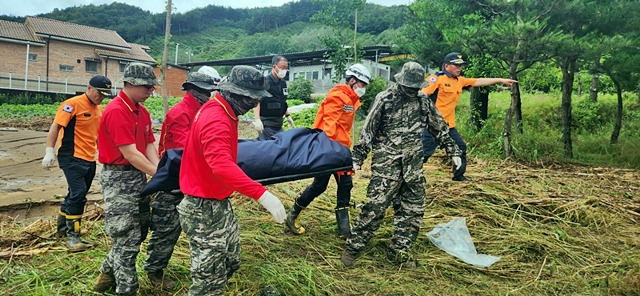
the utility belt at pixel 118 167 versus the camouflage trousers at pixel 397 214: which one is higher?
the utility belt at pixel 118 167

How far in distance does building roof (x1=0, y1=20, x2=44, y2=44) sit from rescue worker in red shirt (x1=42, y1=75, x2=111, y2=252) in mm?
28235

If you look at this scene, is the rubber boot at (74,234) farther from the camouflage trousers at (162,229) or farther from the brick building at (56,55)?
the brick building at (56,55)

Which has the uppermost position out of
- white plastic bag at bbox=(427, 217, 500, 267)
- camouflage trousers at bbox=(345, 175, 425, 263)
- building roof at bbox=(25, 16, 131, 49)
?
building roof at bbox=(25, 16, 131, 49)

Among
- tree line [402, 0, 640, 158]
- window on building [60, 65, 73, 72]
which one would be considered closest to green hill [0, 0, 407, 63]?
window on building [60, 65, 73, 72]

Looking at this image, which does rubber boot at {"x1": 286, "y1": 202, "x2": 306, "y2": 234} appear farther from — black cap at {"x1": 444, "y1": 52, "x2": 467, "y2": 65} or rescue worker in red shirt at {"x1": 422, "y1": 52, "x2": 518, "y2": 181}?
black cap at {"x1": 444, "y1": 52, "x2": 467, "y2": 65}

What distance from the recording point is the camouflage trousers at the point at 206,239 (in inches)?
100

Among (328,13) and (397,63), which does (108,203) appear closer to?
(328,13)

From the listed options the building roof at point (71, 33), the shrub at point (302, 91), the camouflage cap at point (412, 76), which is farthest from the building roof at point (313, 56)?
the camouflage cap at point (412, 76)

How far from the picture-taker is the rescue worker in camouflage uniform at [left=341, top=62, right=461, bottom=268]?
3742 millimetres

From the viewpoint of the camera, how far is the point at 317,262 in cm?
388

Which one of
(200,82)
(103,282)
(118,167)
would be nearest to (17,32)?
(200,82)

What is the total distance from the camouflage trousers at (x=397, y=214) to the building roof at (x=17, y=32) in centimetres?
3052

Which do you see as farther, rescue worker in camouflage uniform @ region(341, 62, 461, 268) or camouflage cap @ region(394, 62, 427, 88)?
rescue worker in camouflage uniform @ region(341, 62, 461, 268)

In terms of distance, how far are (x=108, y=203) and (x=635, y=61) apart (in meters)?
8.70
